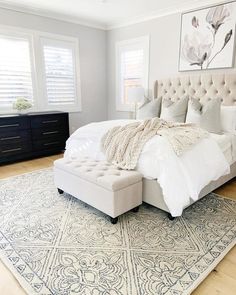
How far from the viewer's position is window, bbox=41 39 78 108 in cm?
468

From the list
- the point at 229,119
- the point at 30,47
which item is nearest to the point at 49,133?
the point at 30,47

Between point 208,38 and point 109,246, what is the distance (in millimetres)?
3587

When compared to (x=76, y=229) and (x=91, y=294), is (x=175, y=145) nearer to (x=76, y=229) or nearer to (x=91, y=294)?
(x=76, y=229)

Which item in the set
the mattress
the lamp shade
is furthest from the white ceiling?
the mattress

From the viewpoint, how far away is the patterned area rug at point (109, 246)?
1.55m

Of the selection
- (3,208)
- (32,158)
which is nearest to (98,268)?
(3,208)

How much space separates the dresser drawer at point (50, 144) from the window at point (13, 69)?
0.87 metres

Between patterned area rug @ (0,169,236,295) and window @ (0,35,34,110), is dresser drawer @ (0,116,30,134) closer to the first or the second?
window @ (0,35,34,110)

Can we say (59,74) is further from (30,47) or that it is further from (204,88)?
(204,88)

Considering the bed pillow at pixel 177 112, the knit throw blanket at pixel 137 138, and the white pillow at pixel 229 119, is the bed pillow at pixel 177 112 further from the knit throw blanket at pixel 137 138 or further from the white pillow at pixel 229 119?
the knit throw blanket at pixel 137 138

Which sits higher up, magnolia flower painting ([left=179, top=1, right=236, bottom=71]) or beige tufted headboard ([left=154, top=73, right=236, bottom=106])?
magnolia flower painting ([left=179, top=1, right=236, bottom=71])

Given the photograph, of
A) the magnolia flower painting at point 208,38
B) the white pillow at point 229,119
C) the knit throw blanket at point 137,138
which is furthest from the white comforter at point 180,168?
the magnolia flower painting at point 208,38

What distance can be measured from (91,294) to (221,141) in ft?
7.29

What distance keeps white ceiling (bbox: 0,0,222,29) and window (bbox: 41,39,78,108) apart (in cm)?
55
